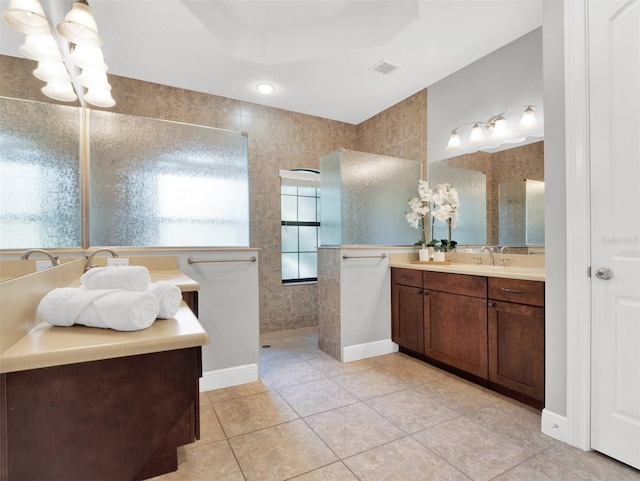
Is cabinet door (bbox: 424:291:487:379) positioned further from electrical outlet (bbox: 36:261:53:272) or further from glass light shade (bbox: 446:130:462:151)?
electrical outlet (bbox: 36:261:53:272)

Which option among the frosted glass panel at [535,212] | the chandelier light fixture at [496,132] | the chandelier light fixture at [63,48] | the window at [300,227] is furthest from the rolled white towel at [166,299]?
the window at [300,227]

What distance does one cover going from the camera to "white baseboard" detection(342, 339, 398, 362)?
296 centimetres

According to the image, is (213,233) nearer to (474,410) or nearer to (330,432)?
(330,432)

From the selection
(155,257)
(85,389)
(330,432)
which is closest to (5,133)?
(85,389)

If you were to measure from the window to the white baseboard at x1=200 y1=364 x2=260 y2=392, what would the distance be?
69.7 inches

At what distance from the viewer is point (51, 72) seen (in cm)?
128

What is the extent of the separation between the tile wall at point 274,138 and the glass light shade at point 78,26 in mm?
1977

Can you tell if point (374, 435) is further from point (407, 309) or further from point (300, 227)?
point (300, 227)

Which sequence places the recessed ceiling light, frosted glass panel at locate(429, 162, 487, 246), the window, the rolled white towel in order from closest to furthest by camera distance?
the rolled white towel < frosted glass panel at locate(429, 162, 487, 246) < the recessed ceiling light < the window

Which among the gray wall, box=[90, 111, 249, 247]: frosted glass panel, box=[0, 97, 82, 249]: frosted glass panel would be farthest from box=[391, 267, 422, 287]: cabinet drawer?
box=[0, 97, 82, 249]: frosted glass panel

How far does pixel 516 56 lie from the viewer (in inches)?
105

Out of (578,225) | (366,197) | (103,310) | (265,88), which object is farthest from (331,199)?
(103,310)

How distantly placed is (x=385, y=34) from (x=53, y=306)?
280 cm

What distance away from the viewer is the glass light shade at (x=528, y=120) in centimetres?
254
